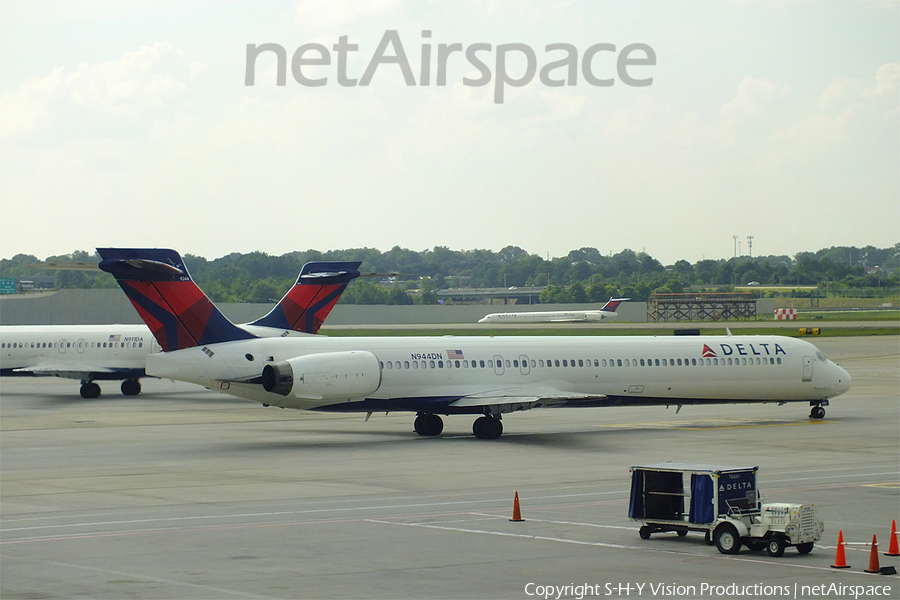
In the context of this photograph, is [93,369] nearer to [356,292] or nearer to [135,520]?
[135,520]

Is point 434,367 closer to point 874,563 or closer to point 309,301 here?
point 309,301

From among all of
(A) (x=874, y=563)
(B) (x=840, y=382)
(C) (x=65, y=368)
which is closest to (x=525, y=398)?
(B) (x=840, y=382)

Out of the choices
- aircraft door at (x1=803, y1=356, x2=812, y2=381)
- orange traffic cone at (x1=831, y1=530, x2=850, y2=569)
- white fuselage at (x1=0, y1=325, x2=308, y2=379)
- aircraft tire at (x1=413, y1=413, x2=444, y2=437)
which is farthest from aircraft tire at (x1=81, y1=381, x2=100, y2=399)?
orange traffic cone at (x1=831, y1=530, x2=850, y2=569)

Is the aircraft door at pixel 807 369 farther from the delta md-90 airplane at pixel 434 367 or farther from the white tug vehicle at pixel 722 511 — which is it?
the white tug vehicle at pixel 722 511

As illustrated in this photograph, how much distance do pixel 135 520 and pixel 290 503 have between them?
329cm

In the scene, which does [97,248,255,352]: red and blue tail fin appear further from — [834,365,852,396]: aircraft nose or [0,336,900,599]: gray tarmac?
[834,365,852,396]: aircraft nose

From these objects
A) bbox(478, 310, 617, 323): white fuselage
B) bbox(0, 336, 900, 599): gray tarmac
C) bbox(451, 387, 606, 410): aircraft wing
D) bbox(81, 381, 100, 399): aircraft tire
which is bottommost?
bbox(81, 381, 100, 399): aircraft tire

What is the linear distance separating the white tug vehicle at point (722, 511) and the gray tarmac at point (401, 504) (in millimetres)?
267

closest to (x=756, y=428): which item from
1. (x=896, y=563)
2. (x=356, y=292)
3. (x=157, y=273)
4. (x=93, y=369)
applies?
(x=157, y=273)

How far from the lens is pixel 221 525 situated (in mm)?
20094

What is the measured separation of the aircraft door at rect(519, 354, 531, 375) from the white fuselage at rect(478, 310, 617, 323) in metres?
97.3

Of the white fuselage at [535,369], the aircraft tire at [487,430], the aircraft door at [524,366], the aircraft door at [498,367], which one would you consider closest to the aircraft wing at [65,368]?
the white fuselage at [535,369]

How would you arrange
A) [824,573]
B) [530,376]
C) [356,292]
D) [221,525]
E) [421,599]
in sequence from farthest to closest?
[356,292] → [530,376] → [221,525] → [824,573] → [421,599]

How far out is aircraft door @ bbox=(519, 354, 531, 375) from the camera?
3723cm
